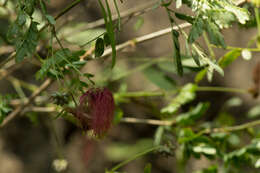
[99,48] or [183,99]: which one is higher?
[99,48]

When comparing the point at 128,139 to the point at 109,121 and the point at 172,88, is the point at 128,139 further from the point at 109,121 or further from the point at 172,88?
the point at 109,121

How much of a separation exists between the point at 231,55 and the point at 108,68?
0.57 m

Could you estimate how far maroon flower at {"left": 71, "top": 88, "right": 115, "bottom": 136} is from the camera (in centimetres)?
69

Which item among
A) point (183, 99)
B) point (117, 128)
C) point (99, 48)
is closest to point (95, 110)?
point (99, 48)

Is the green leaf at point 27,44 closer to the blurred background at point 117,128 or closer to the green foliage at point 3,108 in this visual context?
the green foliage at point 3,108

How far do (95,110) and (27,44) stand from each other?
17cm

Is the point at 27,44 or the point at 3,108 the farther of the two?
the point at 3,108

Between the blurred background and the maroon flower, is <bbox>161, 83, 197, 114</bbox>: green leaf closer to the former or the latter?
the maroon flower

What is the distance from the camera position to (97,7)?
2121 millimetres

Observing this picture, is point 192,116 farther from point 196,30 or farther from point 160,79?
point 196,30

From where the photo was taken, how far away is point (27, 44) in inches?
25.4

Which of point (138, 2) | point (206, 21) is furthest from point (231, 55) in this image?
point (138, 2)

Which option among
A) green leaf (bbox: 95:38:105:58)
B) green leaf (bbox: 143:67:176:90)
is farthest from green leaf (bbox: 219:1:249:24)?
green leaf (bbox: 143:67:176:90)

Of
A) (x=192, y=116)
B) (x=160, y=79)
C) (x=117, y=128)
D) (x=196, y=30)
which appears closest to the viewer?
(x=196, y=30)
